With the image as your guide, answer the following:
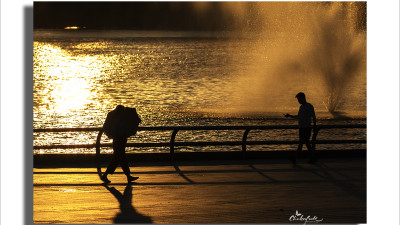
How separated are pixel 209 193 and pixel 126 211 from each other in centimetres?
180

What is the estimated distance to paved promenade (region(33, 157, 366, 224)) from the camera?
33.2 ft

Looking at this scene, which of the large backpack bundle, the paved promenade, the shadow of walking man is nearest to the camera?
the shadow of walking man

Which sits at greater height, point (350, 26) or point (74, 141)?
point (350, 26)

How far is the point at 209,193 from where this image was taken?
11.7m

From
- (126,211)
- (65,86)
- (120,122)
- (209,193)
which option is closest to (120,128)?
(120,122)

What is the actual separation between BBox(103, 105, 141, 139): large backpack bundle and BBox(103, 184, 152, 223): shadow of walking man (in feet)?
3.58

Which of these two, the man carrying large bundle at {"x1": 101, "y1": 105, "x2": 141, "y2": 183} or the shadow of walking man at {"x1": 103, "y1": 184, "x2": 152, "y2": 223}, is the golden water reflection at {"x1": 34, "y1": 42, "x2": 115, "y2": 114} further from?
the shadow of walking man at {"x1": 103, "y1": 184, "x2": 152, "y2": 223}

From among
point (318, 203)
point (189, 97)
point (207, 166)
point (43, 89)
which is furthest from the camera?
point (43, 89)

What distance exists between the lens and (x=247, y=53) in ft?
602

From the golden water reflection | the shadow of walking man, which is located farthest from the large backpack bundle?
the golden water reflection

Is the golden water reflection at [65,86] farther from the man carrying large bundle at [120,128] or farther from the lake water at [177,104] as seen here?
the man carrying large bundle at [120,128]

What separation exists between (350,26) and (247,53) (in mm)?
131941

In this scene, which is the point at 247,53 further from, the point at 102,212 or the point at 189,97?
the point at 102,212
